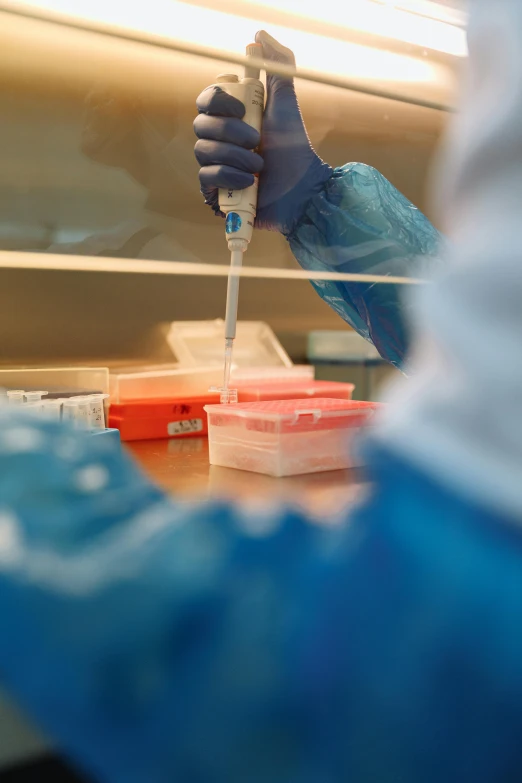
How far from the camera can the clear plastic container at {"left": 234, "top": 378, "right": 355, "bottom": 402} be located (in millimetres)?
1579

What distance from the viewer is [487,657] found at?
13.3 inches

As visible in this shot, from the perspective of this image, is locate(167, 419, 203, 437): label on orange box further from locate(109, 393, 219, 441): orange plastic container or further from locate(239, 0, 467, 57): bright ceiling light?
locate(239, 0, 467, 57): bright ceiling light

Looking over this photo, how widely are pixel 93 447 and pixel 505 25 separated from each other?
0.39m

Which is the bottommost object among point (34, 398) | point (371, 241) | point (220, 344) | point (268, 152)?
point (34, 398)

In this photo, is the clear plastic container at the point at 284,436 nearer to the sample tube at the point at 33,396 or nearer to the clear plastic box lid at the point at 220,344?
the sample tube at the point at 33,396

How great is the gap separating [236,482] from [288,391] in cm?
55

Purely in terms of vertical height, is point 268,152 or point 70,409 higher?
point 268,152

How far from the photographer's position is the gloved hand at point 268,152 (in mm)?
1279

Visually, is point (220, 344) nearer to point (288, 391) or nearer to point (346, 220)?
point (288, 391)

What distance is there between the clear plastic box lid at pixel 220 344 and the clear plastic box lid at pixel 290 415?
22.1 inches

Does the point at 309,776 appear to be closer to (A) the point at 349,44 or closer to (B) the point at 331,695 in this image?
(B) the point at 331,695

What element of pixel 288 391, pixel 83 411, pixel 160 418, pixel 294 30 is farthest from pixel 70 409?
pixel 294 30

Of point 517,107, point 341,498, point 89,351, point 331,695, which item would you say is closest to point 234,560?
point 331,695

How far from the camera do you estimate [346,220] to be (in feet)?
4.80
